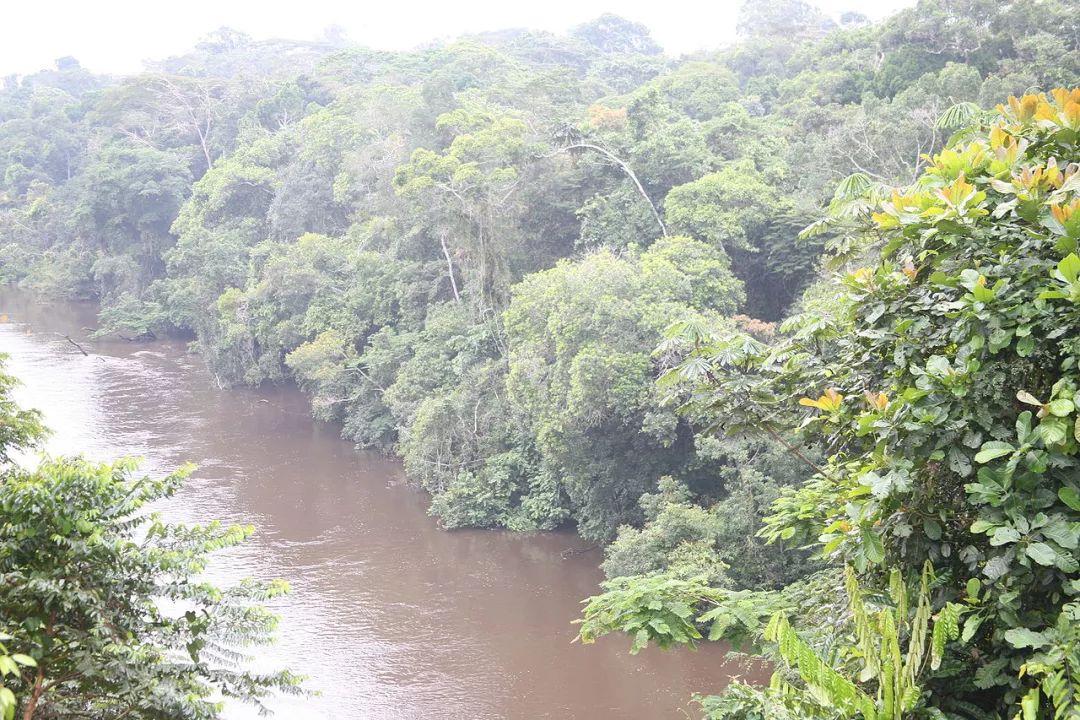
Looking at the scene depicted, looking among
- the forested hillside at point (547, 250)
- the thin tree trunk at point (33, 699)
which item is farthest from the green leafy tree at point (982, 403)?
the thin tree trunk at point (33, 699)

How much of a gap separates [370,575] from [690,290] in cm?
594

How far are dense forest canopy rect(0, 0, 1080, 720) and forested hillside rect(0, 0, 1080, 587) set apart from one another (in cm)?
7

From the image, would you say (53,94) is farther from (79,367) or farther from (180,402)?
(180,402)

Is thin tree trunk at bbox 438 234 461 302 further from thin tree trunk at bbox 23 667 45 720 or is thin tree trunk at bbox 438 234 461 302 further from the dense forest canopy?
thin tree trunk at bbox 23 667 45 720

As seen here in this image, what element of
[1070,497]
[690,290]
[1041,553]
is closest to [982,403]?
[1070,497]

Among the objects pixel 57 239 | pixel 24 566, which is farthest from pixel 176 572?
pixel 57 239

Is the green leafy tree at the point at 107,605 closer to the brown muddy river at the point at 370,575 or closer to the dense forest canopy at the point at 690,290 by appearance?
the brown muddy river at the point at 370,575

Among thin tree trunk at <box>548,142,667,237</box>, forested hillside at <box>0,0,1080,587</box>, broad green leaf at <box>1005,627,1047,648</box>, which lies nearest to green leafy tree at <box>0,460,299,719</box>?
forested hillside at <box>0,0,1080,587</box>

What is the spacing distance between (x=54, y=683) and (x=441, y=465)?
11583 mm

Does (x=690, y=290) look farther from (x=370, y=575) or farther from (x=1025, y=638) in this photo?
(x=1025, y=638)

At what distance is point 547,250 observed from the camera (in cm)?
1752

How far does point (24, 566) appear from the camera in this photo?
3.62m

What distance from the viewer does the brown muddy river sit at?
1006cm

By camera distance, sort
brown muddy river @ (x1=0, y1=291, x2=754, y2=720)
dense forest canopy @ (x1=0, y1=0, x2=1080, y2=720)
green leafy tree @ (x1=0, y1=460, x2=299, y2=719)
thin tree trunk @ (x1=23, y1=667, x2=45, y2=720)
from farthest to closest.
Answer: brown muddy river @ (x1=0, y1=291, x2=754, y2=720) → green leafy tree @ (x1=0, y1=460, x2=299, y2=719) → thin tree trunk @ (x1=23, y1=667, x2=45, y2=720) → dense forest canopy @ (x1=0, y1=0, x2=1080, y2=720)
